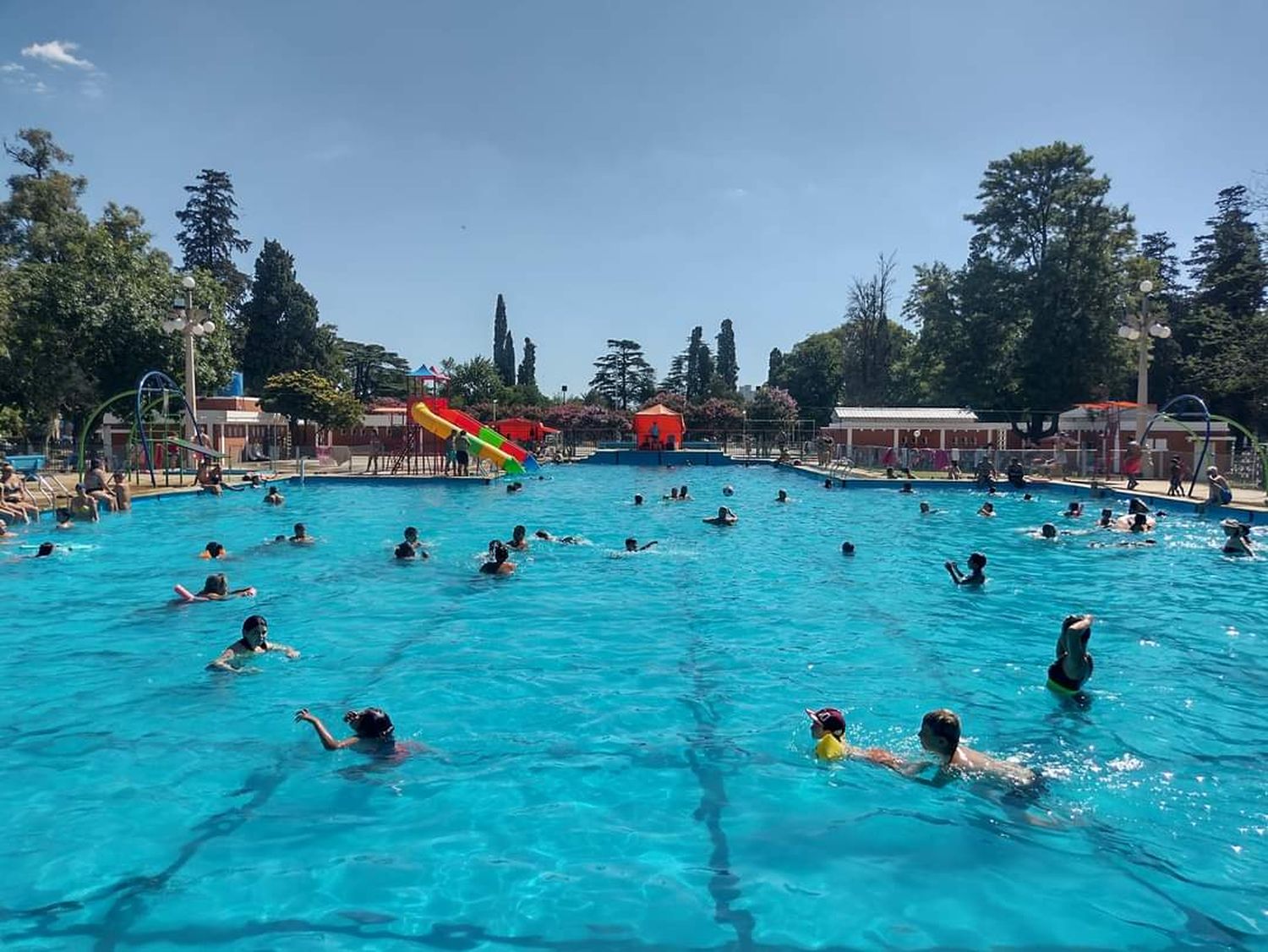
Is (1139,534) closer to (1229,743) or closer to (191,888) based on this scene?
(1229,743)

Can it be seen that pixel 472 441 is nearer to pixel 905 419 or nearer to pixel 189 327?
pixel 189 327

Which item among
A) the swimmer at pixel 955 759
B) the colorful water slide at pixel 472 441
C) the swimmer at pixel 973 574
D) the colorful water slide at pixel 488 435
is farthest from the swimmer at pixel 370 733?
the colorful water slide at pixel 488 435

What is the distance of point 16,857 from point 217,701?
2900mm

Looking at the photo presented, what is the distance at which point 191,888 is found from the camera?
15.8 feet

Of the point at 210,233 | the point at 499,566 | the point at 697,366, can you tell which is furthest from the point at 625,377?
the point at 499,566

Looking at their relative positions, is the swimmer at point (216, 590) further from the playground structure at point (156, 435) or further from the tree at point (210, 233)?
the tree at point (210, 233)

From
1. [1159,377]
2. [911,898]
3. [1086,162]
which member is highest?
[1086,162]

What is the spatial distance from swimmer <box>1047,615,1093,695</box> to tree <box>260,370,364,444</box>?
40155 mm

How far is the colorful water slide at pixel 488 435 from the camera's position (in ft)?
127

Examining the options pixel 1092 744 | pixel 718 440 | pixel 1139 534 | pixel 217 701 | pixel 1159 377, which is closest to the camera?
pixel 1092 744

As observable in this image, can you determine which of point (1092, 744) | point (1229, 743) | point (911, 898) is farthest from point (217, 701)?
point (1229, 743)

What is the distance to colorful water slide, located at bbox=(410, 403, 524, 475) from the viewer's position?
35750 mm

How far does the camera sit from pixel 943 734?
243 inches

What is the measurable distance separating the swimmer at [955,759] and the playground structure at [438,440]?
1201 inches
